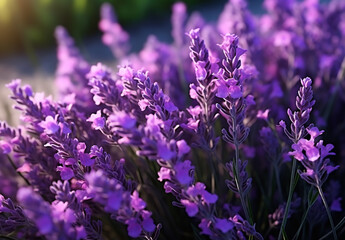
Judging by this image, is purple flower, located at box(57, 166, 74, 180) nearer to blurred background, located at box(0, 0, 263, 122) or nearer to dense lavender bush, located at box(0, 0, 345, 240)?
dense lavender bush, located at box(0, 0, 345, 240)

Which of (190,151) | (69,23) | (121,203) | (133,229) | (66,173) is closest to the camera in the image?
(121,203)

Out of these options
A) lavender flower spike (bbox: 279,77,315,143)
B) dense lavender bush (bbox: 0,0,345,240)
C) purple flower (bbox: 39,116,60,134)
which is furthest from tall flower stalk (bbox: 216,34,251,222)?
purple flower (bbox: 39,116,60,134)

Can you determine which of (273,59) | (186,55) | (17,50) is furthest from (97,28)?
(273,59)

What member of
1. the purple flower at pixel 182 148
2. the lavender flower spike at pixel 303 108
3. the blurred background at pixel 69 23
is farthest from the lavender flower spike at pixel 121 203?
the blurred background at pixel 69 23

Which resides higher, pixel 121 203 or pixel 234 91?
pixel 234 91

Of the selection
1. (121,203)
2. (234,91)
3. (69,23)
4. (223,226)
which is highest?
(69,23)

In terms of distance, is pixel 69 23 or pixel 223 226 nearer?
pixel 223 226

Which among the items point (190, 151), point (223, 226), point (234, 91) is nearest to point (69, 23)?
point (190, 151)

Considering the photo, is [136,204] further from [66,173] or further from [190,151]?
[190,151]

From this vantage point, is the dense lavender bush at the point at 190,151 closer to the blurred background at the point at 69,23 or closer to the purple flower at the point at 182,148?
the purple flower at the point at 182,148
